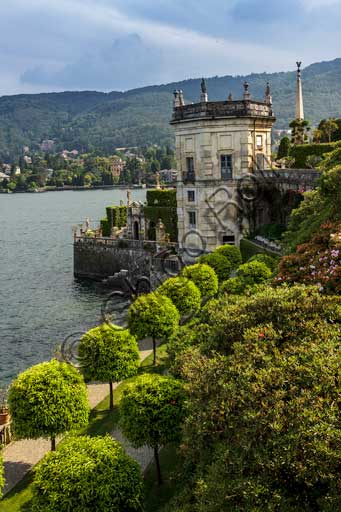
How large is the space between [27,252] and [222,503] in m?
70.1

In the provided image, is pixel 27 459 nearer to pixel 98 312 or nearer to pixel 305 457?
pixel 305 457

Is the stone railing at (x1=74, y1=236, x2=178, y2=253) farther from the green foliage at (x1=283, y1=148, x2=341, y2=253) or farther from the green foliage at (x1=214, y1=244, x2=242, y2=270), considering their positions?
the green foliage at (x1=283, y1=148, x2=341, y2=253)

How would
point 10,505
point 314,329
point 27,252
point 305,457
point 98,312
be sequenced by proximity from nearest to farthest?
point 305,457
point 314,329
point 10,505
point 98,312
point 27,252

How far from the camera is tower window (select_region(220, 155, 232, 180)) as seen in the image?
42.8 meters

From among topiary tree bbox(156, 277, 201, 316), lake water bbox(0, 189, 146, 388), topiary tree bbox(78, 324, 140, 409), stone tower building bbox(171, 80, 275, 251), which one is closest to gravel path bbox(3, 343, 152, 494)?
topiary tree bbox(78, 324, 140, 409)

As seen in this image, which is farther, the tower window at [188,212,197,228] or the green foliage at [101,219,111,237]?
the green foliage at [101,219,111,237]

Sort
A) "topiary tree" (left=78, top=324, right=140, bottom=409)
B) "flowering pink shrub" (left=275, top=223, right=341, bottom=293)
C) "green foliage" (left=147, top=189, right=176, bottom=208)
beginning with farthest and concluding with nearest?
"green foliage" (left=147, top=189, right=176, bottom=208), "topiary tree" (left=78, top=324, right=140, bottom=409), "flowering pink shrub" (left=275, top=223, right=341, bottom=293)

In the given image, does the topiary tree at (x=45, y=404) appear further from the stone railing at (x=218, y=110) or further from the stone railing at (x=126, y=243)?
the stone railing at (x=126, y=243)

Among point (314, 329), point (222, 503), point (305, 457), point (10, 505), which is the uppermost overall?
point (314, 329)

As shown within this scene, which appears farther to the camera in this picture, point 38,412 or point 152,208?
point 152,208

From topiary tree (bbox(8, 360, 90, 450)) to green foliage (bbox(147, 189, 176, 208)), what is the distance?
132 feet

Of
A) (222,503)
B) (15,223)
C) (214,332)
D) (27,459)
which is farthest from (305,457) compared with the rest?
(15,223)

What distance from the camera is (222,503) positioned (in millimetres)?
9438

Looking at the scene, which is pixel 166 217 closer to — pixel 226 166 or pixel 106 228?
pixel 106 228
